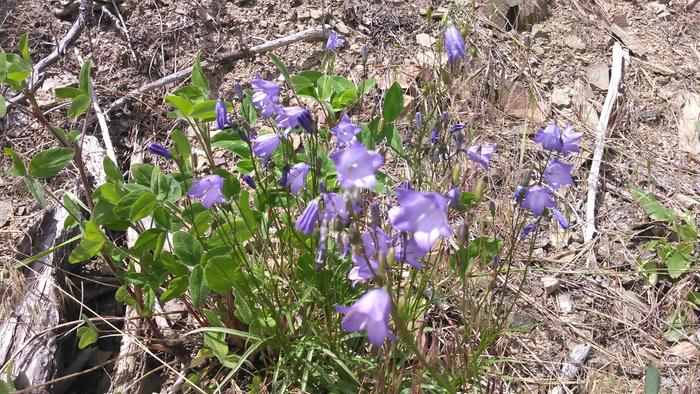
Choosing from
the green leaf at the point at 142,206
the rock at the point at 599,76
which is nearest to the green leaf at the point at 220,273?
the green leaf at the point at 142,206

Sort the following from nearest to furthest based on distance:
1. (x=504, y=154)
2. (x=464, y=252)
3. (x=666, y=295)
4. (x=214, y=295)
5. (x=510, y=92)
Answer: (x=464, y=252) → (x=214, y=295) → (x=666, y=295) → (x=504, y=154) → (x=510, y=92)

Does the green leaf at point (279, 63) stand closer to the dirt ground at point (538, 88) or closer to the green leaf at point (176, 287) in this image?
the green leaf at point (176, 287)

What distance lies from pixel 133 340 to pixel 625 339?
6.66 feet

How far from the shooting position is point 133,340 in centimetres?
260

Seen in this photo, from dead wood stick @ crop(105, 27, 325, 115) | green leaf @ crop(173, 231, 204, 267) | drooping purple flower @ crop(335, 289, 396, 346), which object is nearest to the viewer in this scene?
drooping purple flower @ crop(335, 289, 396, 346)

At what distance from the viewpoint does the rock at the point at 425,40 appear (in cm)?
396

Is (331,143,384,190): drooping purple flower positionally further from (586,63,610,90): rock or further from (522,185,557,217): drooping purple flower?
(586,63,610,90): rock

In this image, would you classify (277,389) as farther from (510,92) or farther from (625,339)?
(510,92)

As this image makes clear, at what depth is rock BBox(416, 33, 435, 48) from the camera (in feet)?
13.0

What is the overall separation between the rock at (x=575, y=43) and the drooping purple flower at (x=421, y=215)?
9.45ft

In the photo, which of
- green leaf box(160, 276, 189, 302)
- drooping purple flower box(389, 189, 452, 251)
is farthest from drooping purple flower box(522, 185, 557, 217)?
green leaf box(160, 276, 189, 302)

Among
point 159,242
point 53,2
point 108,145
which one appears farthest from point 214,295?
point 53,2

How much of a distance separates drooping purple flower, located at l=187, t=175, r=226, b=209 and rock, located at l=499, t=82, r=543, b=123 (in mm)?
2136

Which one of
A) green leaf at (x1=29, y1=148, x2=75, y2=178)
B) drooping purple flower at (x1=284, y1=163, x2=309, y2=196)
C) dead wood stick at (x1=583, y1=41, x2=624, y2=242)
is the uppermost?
green leaf at (x1=29, y1=148, x2=75, y2=178)
